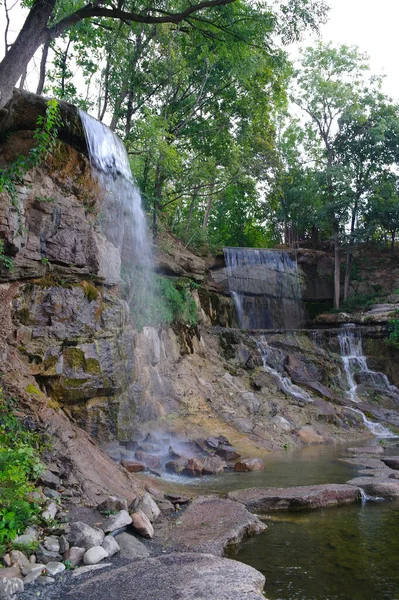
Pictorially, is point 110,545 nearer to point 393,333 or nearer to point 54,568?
point 54,568

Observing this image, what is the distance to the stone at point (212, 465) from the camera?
31.8 ft

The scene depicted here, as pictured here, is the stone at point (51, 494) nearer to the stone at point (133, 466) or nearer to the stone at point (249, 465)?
the stone at point (133, 466)

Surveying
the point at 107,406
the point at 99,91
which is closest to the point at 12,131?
the point at 107,406

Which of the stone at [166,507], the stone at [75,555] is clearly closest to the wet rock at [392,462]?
the stone at [166,507]

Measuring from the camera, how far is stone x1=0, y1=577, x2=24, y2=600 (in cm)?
393

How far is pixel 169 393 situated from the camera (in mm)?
13438

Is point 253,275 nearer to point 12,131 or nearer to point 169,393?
point 169,393

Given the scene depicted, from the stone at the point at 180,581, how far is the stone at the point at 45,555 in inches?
19.8

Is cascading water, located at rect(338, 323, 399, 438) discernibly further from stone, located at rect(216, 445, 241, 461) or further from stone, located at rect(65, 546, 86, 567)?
stone, located at rect(65, 546, 86, 567)

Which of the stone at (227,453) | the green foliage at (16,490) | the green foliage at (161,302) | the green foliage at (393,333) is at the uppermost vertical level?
the green foliage at (161,302)

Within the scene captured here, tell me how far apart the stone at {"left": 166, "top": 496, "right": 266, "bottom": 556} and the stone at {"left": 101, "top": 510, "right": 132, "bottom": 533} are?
55 cm

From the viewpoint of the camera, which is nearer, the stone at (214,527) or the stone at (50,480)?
the stone at (214,527)

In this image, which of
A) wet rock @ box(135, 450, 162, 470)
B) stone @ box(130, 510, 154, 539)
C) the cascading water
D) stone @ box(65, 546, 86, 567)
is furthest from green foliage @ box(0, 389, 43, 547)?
the cascading water

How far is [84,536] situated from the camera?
4.96 metres
